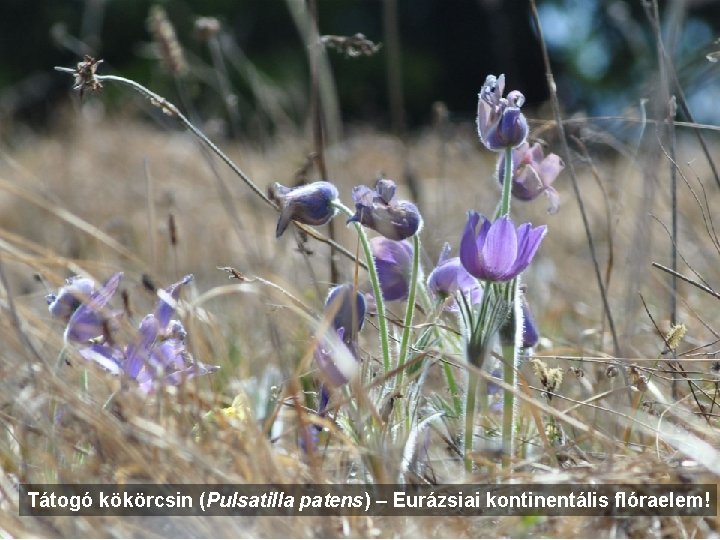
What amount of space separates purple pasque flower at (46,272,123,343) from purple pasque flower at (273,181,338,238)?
20 cm

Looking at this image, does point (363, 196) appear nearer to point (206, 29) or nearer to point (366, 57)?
point (206, 29)

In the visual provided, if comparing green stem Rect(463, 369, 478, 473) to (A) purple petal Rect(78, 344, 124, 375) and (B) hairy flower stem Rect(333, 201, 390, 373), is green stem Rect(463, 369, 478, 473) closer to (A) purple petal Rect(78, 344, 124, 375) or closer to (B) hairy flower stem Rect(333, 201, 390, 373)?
(B) hairy flower stem Rect(333, 201, 390, 373)

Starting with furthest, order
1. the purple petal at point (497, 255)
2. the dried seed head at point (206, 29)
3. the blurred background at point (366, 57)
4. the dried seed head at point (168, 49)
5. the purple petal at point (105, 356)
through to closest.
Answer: the blurred background at point (366, 57) → the dried seed head at point (206, 29) → the dried seed head at point (168, 49) → the purple petal at point (105, 356) → the purple petal at point (497, 255)

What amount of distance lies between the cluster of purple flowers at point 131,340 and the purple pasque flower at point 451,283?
0.25 metres

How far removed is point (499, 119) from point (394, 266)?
20 cm

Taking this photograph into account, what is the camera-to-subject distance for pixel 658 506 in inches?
34.3

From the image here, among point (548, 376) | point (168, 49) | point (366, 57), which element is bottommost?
point (366, 57)

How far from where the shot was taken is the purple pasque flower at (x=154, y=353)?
1.01 m

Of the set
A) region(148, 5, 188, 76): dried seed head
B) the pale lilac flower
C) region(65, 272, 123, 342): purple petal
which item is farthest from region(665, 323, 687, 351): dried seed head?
region(148, 5, 188, 76): dried seed head

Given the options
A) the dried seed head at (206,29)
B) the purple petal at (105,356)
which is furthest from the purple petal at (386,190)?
the dried seed head at (206,29)

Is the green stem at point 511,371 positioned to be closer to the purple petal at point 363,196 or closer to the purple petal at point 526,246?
the purple petal at point 526,246

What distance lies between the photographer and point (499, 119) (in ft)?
3.20

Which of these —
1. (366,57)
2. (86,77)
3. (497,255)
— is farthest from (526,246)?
(366,57)

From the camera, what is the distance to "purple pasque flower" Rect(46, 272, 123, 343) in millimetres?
1047
